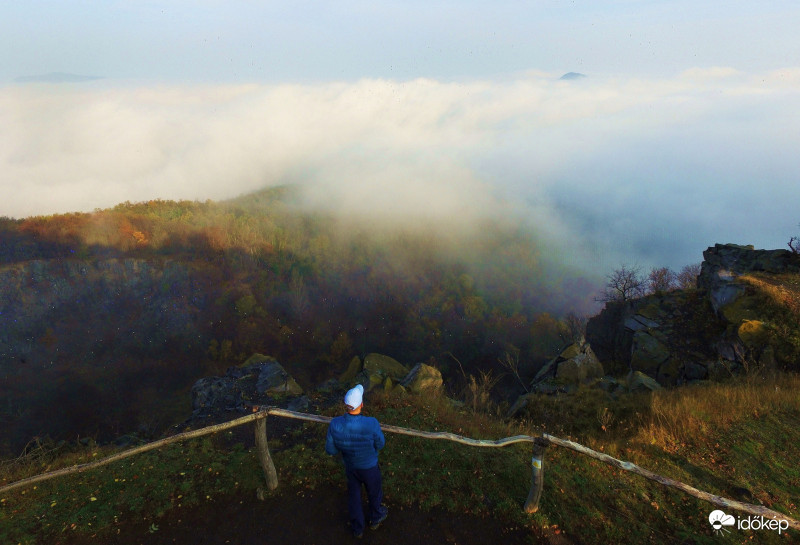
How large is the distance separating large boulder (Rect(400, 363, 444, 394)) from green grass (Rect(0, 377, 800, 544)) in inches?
279

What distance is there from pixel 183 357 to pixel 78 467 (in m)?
79.0

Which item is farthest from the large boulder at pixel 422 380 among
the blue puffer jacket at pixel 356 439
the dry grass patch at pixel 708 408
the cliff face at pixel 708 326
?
the blue puffer jacket at pixel 356 439

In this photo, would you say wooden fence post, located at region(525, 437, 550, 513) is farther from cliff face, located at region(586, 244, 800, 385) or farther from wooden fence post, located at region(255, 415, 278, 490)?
cliff face, located at region(586, 244, 800, 385)

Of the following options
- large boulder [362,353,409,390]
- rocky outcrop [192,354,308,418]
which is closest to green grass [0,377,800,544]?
rocky outcrop [192,354,308,418]

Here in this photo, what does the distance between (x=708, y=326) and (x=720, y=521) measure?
1652cm

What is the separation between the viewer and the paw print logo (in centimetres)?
625

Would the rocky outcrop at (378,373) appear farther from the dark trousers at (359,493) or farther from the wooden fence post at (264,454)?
the dark trousers at (359,493)

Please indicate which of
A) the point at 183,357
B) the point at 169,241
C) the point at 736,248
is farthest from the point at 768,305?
the point at 169,241

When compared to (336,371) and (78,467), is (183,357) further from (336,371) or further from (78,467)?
(78,467)

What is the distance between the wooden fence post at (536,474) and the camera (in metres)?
6.05

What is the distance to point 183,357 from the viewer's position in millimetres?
76375

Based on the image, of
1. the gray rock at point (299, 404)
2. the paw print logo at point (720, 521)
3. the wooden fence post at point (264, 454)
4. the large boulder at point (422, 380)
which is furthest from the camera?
the large boulder at point (422, 380)

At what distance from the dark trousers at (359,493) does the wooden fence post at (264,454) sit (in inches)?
75.2

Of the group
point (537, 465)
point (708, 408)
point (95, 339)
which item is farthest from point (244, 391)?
point (95, 339)
